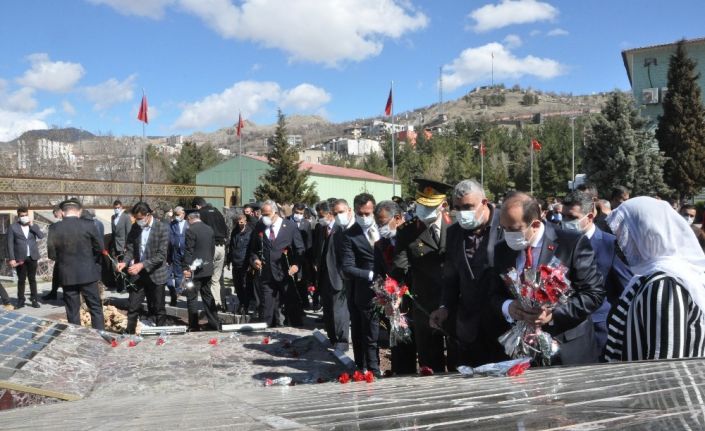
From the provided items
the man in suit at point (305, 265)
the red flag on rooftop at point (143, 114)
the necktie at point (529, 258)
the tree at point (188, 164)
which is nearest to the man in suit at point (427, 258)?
the necktie at point (529, 258)

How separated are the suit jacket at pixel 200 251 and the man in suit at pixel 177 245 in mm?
939

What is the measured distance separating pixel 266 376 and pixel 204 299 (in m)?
3.86

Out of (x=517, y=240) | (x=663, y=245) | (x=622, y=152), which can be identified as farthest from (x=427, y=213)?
(x=622, y=152)

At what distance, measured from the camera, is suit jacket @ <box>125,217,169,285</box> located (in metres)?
8.65

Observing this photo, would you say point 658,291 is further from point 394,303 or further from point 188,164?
point 188,164

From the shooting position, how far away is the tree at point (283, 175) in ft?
135

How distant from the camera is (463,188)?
4.31 meters

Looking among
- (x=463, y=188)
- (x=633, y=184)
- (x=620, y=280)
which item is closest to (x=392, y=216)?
(x=463, y=188)

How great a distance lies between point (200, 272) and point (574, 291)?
21.9 feet

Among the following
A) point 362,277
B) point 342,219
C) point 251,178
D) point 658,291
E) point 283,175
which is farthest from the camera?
point 251,178

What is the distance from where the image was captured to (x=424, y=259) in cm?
497

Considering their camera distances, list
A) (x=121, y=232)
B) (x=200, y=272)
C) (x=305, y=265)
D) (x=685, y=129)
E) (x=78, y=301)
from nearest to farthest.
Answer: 1. (x=78, y=301)
2. (x=200, y=272)
3. (x=305, y=265)
4. (x=121, y=232)
5. (x=685, y=129)

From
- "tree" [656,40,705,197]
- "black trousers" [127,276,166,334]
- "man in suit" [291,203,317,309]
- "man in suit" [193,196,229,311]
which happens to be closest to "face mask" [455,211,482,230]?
Result: "man in suit" [291,203,317,309]

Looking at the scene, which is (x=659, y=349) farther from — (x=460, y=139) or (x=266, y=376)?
(x=460, y=139)
